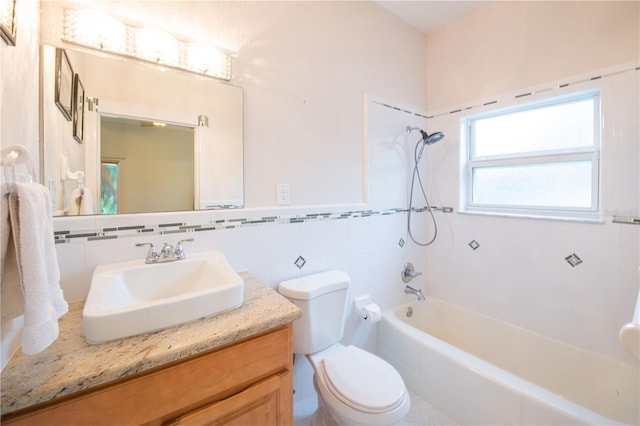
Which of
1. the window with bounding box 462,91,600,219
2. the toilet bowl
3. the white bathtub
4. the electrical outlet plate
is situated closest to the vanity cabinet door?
the toilet bowl

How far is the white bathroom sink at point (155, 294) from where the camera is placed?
2.32 feet

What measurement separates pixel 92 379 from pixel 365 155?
1699mm

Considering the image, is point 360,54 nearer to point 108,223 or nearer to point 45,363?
point 108,223

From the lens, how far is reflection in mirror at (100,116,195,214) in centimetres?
108

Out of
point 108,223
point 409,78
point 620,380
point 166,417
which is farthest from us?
point 409,78

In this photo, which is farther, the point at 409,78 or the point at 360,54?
the point at 409,78

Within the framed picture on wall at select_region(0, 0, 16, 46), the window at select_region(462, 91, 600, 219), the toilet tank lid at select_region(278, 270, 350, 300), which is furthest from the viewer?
the window at select_region(462, 91, 600, 219)

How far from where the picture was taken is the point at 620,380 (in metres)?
1.40

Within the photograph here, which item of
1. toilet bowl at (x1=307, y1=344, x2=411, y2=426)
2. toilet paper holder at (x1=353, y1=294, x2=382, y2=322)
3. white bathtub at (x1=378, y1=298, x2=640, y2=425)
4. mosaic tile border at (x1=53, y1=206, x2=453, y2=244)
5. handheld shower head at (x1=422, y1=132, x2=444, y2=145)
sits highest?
handheld shower head at (x1=422, y1=132, x2=444, y2=145)

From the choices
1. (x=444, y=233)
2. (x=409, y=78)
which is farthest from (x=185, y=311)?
(x=409, y=78)

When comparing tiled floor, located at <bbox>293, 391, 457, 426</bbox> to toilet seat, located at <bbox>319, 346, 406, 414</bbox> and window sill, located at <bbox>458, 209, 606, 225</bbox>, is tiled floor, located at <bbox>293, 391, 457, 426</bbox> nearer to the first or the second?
toilet seat, located at <bbox>319, 346, 406, 414</bbox>

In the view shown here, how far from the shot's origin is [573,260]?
160 centimetres

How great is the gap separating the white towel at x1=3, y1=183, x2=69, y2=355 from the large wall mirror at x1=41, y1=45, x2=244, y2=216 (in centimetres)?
52

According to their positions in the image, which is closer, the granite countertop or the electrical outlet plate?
the granite countertop
